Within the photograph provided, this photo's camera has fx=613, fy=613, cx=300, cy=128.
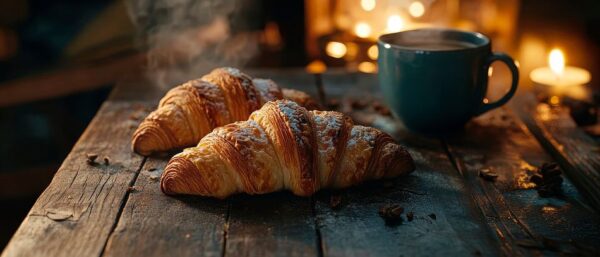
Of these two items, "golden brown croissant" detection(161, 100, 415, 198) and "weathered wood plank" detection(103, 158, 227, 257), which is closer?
"weathered wood plank" detection(103, 158, 227, 257)

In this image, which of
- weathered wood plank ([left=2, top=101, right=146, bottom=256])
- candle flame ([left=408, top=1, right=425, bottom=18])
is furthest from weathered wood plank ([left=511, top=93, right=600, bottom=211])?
candle flame ([left=408, top=1, right=425, bottom=18])

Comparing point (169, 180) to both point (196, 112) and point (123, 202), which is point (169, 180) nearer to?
point (123, 202)

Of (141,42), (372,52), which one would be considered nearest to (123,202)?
(141,42)

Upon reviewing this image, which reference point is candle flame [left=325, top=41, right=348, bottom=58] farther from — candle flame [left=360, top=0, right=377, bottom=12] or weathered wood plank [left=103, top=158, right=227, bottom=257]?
weathered wood plank [left=103, top=158, right=227, bottom=257]

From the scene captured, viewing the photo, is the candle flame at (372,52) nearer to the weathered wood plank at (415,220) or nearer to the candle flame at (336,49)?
the candle flame at (336,49)

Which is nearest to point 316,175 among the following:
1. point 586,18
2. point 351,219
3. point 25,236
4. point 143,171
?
point 351,219

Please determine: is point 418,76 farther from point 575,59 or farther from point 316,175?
point 575,59

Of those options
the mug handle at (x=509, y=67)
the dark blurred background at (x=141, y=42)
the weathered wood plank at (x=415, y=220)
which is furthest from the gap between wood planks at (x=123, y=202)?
the dark blurred background at (x=141, y=42)
